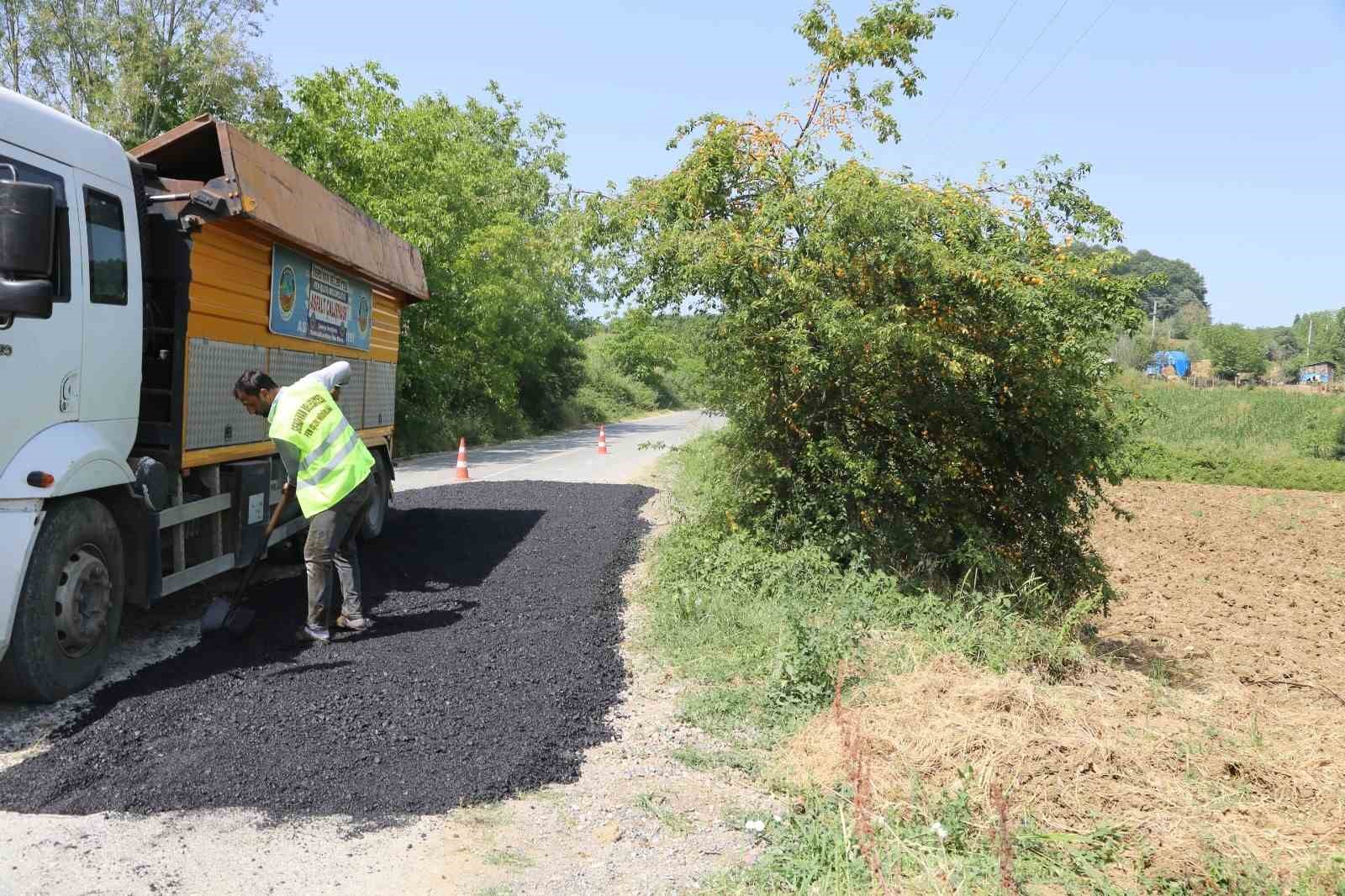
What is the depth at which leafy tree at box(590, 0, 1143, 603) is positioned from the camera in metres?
7.40

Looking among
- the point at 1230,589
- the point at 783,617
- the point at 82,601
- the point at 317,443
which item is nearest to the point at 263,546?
the point at 317,443

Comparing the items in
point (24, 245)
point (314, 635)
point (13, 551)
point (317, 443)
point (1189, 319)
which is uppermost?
point (1189, 319)

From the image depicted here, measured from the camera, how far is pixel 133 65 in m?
23.5

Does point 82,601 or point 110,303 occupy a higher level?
point 110,303

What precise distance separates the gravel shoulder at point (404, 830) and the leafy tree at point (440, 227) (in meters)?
13.8

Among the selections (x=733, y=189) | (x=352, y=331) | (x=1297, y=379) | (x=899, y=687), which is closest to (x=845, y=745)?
(x=899, y=687)

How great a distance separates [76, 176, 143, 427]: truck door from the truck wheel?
412cm

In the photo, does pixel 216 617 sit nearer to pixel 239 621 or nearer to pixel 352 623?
pixel 239 621

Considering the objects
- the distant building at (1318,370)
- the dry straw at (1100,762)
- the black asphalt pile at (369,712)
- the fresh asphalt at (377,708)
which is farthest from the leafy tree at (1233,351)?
the dry straw at (1100,762)

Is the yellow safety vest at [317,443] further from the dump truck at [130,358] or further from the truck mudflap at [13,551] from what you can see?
the truck mudflap at [13,551]

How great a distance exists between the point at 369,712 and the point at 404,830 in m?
1.22

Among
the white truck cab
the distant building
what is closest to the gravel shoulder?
the white truck cab

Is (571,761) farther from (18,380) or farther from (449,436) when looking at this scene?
(449,436)

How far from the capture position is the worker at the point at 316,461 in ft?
19.8
